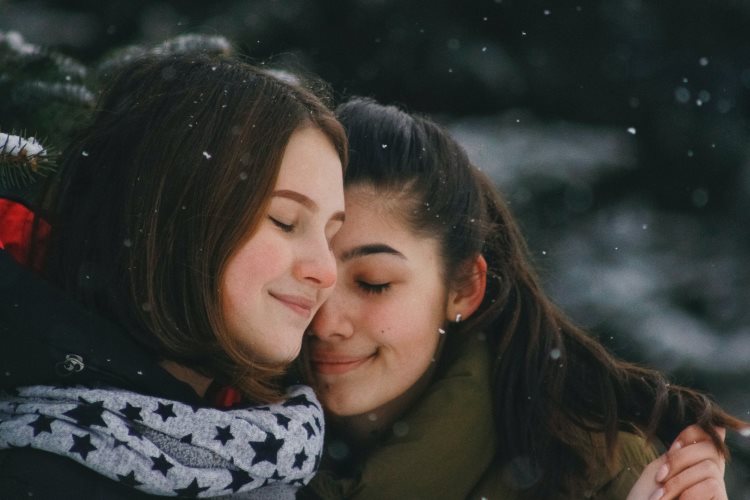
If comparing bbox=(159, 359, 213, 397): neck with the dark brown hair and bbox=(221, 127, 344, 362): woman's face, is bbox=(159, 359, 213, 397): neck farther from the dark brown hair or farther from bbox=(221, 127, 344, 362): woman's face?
the dark brown hair

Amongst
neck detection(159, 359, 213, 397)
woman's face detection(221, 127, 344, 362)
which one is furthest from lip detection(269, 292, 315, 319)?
neck detection(159, 359, 213, 397)

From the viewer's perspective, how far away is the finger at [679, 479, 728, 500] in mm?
2500

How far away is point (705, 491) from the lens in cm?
251

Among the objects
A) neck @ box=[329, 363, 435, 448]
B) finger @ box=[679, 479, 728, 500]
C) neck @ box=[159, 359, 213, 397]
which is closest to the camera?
neck @ box=[159, 359, 213, 397]

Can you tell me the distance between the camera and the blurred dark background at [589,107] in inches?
158

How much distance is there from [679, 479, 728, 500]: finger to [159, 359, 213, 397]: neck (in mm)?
1197

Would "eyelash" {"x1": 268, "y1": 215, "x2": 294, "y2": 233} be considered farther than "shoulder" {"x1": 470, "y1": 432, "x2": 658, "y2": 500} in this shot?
No

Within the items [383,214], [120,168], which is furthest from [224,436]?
[383,214]

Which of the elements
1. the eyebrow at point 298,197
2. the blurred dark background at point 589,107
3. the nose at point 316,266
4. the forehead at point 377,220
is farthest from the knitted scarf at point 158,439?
the blurred dark background at point 589,107

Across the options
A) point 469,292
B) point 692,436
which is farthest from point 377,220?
point 692,436

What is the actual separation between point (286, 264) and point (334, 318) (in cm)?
60

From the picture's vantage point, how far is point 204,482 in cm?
186

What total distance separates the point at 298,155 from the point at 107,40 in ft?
7.03

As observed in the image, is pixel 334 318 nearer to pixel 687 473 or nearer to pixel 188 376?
pixel 188 376
